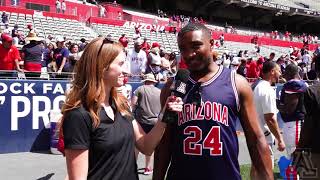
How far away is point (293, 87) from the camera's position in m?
5.93

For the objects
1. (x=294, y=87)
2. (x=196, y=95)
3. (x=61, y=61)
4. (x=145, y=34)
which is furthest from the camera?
(x=145, y=34)

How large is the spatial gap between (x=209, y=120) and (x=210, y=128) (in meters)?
0.05

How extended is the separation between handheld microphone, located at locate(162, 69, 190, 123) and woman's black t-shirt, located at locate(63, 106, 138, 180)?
0.30 m

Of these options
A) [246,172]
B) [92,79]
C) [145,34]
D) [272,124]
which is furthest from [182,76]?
[145,34]

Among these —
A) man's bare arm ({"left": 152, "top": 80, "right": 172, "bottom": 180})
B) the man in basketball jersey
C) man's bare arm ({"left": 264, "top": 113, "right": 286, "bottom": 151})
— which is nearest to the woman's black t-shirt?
man's bare arm ({"left": 152, "top": 80, "right": 172, "bottom": 180})

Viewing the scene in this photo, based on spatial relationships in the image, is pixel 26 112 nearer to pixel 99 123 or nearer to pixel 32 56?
pixel 32 56

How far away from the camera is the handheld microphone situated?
8.45ft

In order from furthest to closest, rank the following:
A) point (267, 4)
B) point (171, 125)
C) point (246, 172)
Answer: point (267, 4) → point (246, 172) → point (171, 125)

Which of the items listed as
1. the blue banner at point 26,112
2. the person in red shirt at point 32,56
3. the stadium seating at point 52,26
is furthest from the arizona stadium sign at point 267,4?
the blue banner at point 26,112

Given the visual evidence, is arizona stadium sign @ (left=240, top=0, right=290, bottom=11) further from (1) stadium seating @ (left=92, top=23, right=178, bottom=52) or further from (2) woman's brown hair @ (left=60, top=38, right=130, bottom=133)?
(2) woman's brown hair @ (left=60, top=38, right=130, bottom=133)

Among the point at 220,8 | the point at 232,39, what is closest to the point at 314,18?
the point at 220,8

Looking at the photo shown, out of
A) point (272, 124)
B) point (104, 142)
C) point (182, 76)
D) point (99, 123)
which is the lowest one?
point (272, 124)

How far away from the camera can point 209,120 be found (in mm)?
2703

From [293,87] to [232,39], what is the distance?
113ft
